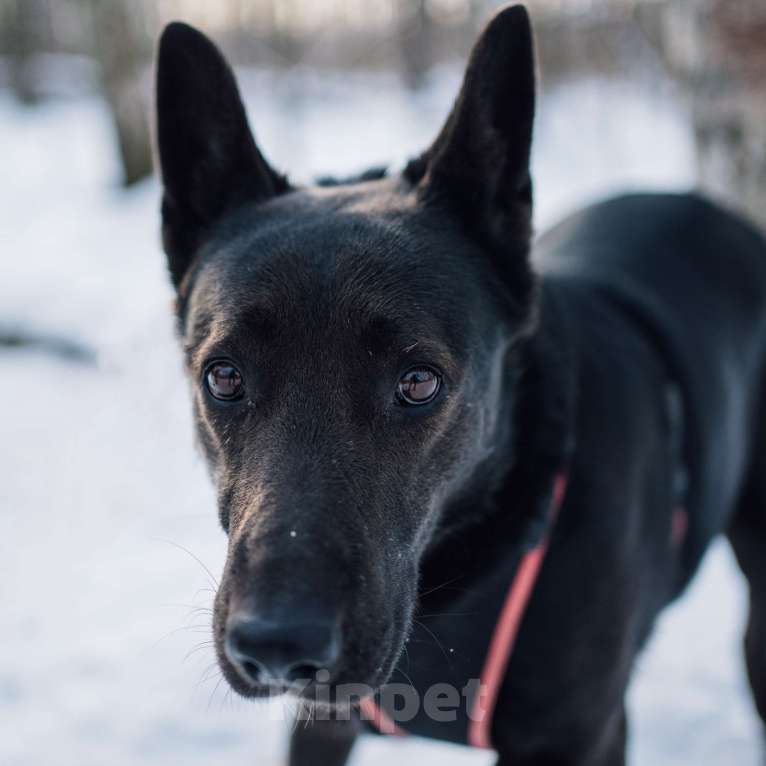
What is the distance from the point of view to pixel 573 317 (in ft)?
7.82

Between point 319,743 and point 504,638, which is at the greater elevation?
point 504,638

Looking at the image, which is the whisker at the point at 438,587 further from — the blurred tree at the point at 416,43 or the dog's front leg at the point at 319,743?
the blurred tree at the point at 416,43

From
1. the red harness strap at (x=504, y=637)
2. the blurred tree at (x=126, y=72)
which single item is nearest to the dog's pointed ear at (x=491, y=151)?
the red harness strap at (x=504, y=637)

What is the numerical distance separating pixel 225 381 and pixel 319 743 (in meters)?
1.22

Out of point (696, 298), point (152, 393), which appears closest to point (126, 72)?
point (152, 393)

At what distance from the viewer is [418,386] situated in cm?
175

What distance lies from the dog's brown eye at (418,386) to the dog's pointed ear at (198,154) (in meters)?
0.80

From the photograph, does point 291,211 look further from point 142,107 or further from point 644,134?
point 644,134

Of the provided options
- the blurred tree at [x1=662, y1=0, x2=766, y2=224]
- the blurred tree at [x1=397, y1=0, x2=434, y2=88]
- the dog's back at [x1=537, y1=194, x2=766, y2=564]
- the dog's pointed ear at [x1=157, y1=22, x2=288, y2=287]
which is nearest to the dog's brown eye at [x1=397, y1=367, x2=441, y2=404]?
the dog's pointed ear at [x1=157, y1=22, x2=288, y2=287]

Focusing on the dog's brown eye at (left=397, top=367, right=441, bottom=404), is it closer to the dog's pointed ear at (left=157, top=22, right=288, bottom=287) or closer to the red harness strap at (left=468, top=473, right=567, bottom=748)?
the red harness strap at (left=468, top=473, right=567, bottom=748)

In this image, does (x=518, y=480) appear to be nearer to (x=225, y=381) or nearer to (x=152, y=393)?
(x=225, y=381)

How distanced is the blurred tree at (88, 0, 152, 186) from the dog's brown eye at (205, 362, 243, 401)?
827 centimetres

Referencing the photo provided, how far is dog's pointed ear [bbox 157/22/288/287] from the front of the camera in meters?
2.16

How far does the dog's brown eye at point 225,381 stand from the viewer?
1771mm
